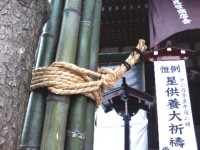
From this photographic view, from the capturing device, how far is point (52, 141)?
741mm

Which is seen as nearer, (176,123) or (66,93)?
(66,93)

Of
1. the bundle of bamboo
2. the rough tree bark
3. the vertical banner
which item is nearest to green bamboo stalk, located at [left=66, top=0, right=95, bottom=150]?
the bundle of bamboo

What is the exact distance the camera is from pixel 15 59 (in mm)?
655

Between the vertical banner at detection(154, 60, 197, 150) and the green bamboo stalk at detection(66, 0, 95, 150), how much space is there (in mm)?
2276

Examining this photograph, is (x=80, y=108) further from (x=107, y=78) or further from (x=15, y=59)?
(x=15, y=59)

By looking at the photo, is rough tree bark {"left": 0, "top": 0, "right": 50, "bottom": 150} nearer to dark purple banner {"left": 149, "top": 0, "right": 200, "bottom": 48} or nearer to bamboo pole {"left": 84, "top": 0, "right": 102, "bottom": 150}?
bamboo pole {"left": 84, "top": 0, "right": 102, "bottom": 150}

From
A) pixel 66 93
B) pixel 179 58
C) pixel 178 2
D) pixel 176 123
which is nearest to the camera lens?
pixel 66 93

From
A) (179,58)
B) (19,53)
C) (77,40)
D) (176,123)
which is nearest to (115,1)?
(179,58)

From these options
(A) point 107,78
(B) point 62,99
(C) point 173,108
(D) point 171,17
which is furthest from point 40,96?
(D) point 171,17

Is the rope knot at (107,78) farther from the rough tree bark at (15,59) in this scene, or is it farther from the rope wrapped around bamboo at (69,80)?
the rough tree bark at (15,59)

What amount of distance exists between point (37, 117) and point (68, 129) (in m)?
0.11

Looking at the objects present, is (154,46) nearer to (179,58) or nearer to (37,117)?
(179,58)

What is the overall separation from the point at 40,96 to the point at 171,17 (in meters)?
3.28

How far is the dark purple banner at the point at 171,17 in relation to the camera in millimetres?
3598
